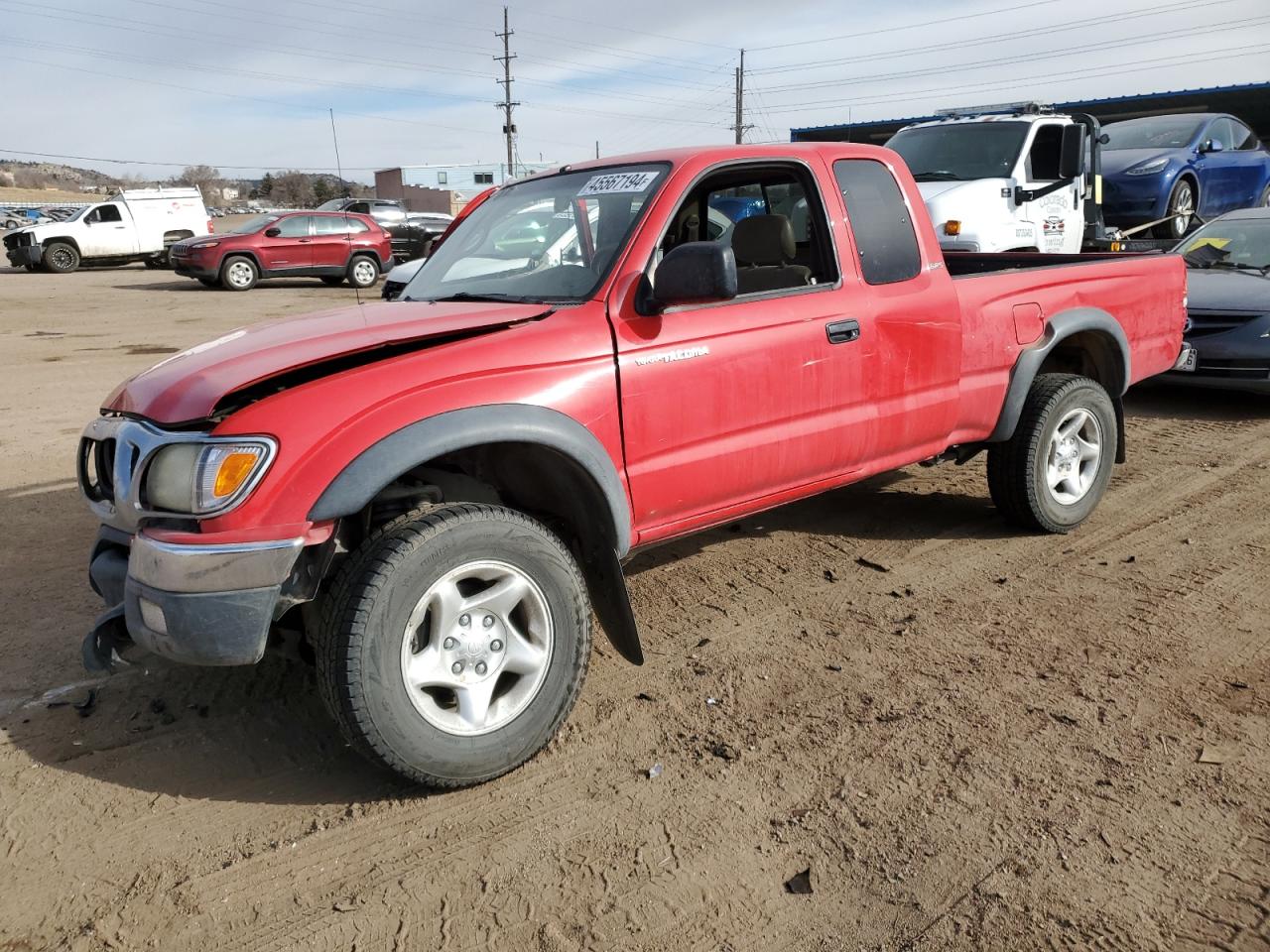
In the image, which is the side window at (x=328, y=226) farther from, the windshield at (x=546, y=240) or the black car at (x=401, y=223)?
the windshield at (x=546, y=240)

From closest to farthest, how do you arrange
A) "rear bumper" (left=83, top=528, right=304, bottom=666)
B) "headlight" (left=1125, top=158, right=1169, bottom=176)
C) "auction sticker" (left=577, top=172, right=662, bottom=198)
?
1. "rear bumper" (left=83, top=528, right=304, bottom=666)
2. "auction sticker" (left=577, top=172, right=662, bottom=198)
3. "headlight" (left=1125, top=158, right=1169, bottom=176)

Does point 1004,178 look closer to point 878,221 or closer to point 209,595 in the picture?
point 878,221

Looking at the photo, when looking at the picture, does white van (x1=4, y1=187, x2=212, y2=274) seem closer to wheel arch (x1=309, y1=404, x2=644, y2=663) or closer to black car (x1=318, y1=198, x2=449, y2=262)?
black car (x1=318, y1=198, x2=449, y2=262)

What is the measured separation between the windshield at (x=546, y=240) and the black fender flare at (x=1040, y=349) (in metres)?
2.11

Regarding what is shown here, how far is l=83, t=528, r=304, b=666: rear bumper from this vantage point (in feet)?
8.85

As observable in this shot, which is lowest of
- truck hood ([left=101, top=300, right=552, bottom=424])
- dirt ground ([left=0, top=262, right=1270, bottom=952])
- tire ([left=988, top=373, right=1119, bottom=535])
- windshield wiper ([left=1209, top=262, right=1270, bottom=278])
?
dirt ground ([left=0, top=262, right=1270, bottom=952])

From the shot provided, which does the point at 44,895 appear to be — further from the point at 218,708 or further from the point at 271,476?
the point at 271,476

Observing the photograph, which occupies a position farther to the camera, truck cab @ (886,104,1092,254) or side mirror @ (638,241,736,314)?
truck cab @ (886,104,1092,254)

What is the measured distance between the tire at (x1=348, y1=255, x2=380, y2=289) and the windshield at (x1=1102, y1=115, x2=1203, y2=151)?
14.3 m

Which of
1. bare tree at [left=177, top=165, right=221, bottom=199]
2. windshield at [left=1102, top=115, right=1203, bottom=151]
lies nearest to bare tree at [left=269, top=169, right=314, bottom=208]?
bare tree at [left=177, top=165, right=221, bottom=199]

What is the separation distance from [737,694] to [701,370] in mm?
1158

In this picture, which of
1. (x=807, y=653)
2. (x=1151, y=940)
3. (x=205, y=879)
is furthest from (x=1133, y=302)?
(x=205, y=879)

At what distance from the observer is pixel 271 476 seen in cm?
272

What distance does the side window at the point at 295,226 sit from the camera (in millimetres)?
20641
